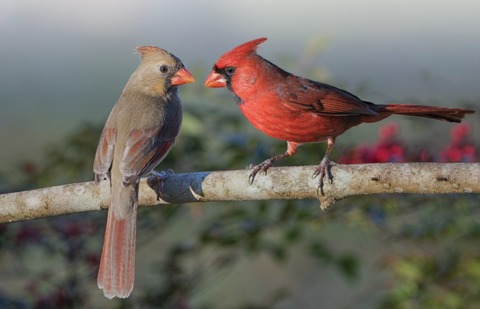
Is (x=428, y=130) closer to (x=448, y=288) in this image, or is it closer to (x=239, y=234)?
(x=448, y=288)

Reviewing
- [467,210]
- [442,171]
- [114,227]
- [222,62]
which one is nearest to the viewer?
[442,171]

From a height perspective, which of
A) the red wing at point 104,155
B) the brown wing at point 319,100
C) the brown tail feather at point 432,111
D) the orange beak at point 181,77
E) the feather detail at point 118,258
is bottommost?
the feather detail at point 118,258

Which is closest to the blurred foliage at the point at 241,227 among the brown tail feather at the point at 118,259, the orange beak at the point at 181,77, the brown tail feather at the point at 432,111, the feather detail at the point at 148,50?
the orange beak at the point at 181,77

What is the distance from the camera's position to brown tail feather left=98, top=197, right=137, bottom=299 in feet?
6.94

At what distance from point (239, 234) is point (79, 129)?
1.39 meters

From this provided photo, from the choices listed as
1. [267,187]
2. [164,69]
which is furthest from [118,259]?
[164,69]

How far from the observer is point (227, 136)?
3197mm

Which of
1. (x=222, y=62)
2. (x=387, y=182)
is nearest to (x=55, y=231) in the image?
(x=222, y=62)

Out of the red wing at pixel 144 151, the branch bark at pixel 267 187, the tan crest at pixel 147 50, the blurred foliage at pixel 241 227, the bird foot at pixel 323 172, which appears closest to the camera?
the branch bark at pixel 267 187

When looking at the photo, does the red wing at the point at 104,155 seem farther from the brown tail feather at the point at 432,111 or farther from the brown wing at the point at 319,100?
the brown tail feather at the point at 432,111

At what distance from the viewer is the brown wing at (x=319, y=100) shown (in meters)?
2.47

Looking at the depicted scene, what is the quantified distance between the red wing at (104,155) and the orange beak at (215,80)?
21.6 inches

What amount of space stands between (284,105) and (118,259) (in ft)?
3.57

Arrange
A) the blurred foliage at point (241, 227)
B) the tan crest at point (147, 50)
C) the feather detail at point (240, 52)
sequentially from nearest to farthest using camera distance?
1. the feather detail at point (240, 52)
2. the tan crest at point (147, 50)
3. the blurred foliage at point (241, 227)
